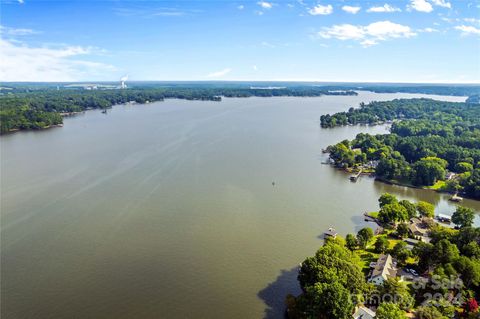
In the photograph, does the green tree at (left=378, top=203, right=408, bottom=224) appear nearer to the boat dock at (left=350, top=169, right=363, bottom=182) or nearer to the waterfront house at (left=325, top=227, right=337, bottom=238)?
the waterfront house at (left=325, top=227, right=337, bottom=238)

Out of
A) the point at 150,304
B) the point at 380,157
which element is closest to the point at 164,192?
the point at 150,304

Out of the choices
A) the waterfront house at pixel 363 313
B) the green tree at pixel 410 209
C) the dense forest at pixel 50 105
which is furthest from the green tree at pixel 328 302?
the dense forest at pixel 50 105

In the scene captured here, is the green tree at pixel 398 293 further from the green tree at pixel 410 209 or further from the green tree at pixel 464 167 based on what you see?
the green tree at pixel 464 167

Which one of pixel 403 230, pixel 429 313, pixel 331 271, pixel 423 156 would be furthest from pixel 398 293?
pixel 423 156

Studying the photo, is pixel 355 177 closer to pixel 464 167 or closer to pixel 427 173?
pixel 427 173

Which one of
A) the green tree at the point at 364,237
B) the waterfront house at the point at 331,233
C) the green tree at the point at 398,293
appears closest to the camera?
the green tree at the point at 398,293

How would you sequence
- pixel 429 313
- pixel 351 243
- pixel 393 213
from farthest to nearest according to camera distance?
1. pixel 393 213
2. pixel 351 243
3. pixel 429 313

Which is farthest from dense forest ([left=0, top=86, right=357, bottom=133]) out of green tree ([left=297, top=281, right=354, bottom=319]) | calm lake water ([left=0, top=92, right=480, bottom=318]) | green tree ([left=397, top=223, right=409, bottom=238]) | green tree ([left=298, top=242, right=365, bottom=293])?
green tree ([left=397, top=223, right=409, bottom=238])
